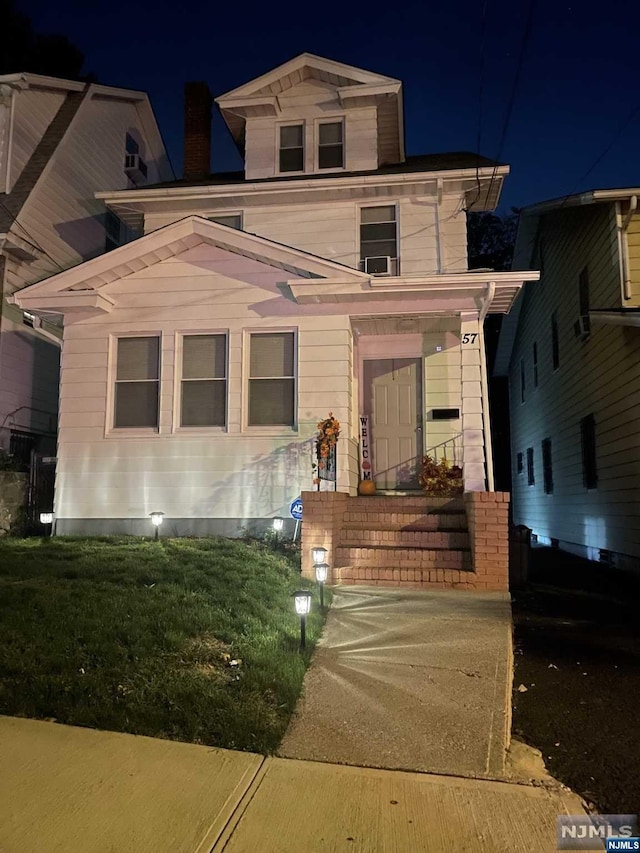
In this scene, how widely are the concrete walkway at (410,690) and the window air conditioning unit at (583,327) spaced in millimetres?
6850

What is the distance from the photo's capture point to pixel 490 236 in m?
30.0

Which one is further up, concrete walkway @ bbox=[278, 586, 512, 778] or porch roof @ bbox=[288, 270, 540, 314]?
porch roof @ bbox=[288, 270, 540, 314]

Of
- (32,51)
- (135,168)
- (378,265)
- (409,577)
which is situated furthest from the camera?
(32,51)

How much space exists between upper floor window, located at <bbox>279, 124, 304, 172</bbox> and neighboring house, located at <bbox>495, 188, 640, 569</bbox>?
5220 millimetres

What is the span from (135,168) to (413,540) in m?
13.3

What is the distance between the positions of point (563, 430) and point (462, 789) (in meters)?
11.3

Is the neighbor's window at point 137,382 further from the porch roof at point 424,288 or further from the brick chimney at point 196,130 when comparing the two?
the brick chimney at point 196,130

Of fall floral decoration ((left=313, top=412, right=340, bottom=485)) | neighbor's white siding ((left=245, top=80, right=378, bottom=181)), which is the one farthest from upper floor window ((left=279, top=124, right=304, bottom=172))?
fall floral decoration ((left=313, top=412, right=340, bottom=485))

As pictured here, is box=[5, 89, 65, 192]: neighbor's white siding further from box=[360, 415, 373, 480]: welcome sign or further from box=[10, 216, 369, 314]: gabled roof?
box=[360, 415, 373, 480]: welcome sign

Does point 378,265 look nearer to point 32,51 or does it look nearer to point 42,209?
point 42,209

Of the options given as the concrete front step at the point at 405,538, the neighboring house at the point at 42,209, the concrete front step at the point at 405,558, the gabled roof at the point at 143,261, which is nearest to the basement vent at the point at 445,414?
the concrete front step at the point at 405,538

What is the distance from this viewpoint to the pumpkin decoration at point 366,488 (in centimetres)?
962

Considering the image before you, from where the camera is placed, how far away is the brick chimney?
40.9ft

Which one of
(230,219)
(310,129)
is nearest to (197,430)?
(230,219)
